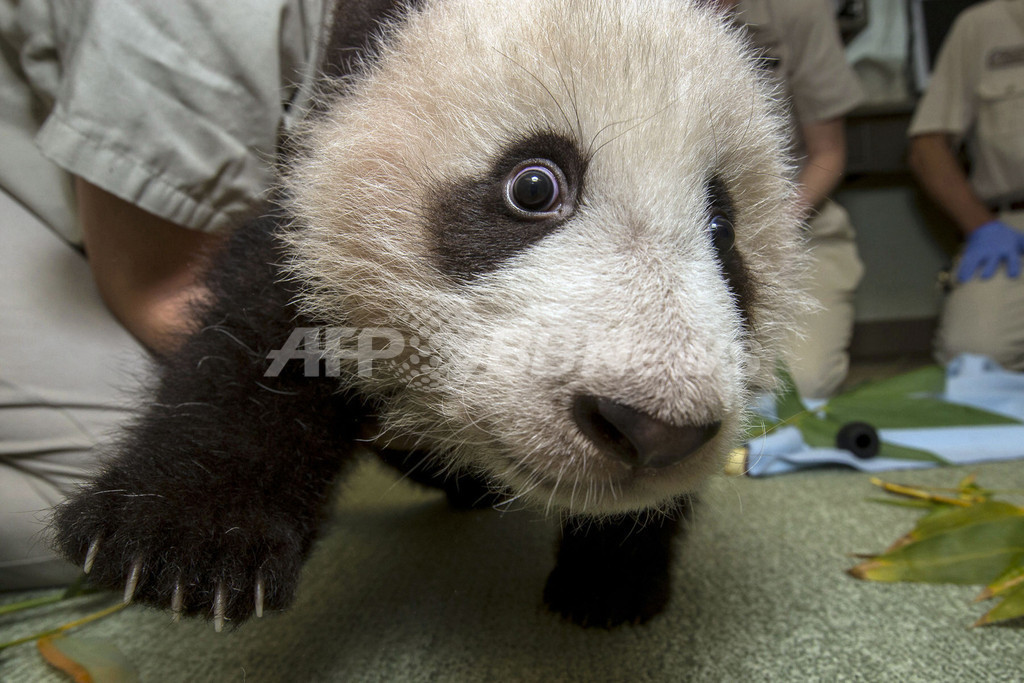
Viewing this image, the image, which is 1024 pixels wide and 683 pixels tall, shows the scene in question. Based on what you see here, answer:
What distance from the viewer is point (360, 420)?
0.72 metres

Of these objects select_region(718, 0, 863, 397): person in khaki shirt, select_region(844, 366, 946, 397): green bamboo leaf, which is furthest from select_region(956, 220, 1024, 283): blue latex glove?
select_region(844, 366, 946, 397): green bamboo leaf

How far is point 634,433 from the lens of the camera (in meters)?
0.47

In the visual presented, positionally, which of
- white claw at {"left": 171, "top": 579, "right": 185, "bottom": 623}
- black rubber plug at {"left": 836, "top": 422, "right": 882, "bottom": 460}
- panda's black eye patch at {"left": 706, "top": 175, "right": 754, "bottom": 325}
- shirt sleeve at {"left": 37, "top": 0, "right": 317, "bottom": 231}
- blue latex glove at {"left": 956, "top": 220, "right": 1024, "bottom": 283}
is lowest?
black rubber plug at {"left": 836, "top": 422, "right": 882, "bottom": 460}

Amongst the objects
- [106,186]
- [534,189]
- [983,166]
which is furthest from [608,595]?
[983,166]

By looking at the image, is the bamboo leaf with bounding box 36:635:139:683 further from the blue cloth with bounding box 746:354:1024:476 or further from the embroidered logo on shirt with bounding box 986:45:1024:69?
the embroidered logo on shirt with bounding box 986:45:1024:69

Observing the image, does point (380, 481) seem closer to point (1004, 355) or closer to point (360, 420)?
point (360, 420)

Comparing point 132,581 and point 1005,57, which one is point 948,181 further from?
point 132,581

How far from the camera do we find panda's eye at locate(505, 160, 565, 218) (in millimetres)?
585

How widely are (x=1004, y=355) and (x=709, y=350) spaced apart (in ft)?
9.11

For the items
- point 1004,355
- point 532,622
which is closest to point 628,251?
point 532,622

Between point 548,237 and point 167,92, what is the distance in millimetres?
593

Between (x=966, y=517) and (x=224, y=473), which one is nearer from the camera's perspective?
(x=224, y=473)

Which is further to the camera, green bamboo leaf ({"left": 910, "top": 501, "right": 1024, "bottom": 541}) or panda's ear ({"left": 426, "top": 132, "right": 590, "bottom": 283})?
green bamboo leaf ({"left": 910, "top": 501, "right": 1024, "bottom": 541})

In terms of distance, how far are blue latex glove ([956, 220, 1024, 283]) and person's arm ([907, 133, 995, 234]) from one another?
0.06 m
